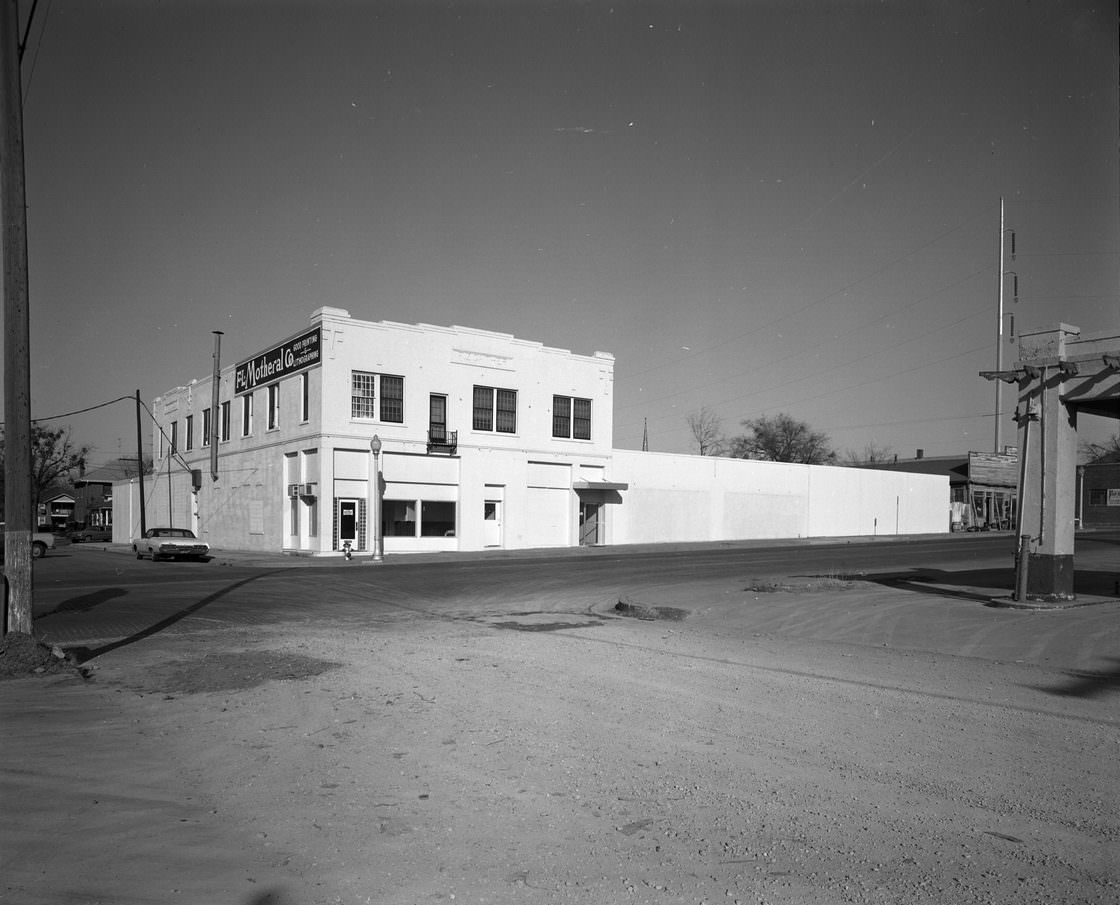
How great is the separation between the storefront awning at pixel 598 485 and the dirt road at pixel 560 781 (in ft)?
106

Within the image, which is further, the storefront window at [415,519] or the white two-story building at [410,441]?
the storefront window at [415,519]

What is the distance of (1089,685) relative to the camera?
28.9 feet

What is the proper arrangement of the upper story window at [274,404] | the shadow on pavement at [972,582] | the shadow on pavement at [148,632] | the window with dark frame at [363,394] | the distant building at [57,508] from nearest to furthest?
1. the shadow on pavement at [148,632]
2. the shadow on pavement at [972,582]
3. the window with dark frame at [363,394]
4. the upper story window at [274,404]
5. the distant building at [57,508]

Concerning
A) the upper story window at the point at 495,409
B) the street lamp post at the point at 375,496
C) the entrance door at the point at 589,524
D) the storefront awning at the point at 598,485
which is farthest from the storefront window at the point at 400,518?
the entrance door at the point at 589,524

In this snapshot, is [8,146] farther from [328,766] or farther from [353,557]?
[353,557]

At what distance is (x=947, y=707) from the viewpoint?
7.79m

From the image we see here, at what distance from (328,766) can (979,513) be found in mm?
75227

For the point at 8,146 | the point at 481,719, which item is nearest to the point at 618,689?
the point at 481,719

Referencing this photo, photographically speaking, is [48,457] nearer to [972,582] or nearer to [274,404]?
[274,404]

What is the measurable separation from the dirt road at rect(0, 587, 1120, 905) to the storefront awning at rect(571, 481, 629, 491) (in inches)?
1273

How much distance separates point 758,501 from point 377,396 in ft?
83.2

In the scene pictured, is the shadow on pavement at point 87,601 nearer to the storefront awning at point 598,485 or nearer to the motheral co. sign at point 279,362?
the motheral co. sign at point 279,362

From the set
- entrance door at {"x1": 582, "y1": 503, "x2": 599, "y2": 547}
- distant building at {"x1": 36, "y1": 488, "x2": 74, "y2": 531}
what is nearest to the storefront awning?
entrance door at {"x1": 582, "y1": 503, "x2": 599, "y2": 547}

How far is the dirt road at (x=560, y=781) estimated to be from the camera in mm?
4152
